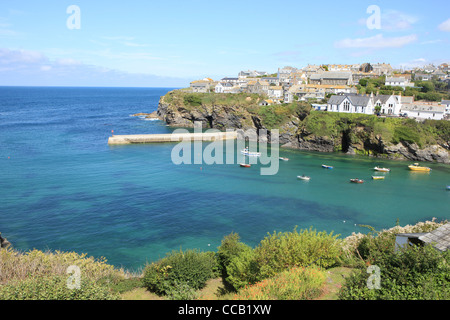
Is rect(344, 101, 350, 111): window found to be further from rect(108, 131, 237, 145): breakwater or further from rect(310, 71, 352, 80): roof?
rect(310, 71, 352, 80): roof

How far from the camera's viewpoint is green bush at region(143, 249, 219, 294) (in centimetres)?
2046

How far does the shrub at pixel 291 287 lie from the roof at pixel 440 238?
639cm

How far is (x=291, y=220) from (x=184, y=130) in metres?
68.0

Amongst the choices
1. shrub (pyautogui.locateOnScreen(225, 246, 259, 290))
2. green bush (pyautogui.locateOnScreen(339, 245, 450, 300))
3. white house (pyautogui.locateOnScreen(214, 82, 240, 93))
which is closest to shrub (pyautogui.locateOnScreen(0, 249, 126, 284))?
shrub (pyautogui.locateOnScreen(225, 246, 259, 290))

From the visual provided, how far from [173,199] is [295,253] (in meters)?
26.4

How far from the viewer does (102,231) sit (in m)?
33.6

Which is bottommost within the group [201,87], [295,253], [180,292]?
[180,292]

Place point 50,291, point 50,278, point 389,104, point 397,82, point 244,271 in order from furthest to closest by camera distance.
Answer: point 397,82 < point 389,104 < point 244,271 < point 50,278 < point 50,291

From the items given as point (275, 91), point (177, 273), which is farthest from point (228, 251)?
point (275, 91)

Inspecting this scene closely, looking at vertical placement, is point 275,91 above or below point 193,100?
above

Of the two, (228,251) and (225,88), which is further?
(225,88)

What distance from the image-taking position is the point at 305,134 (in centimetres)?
8250

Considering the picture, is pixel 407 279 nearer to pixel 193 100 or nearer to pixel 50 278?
pixel 50 278
